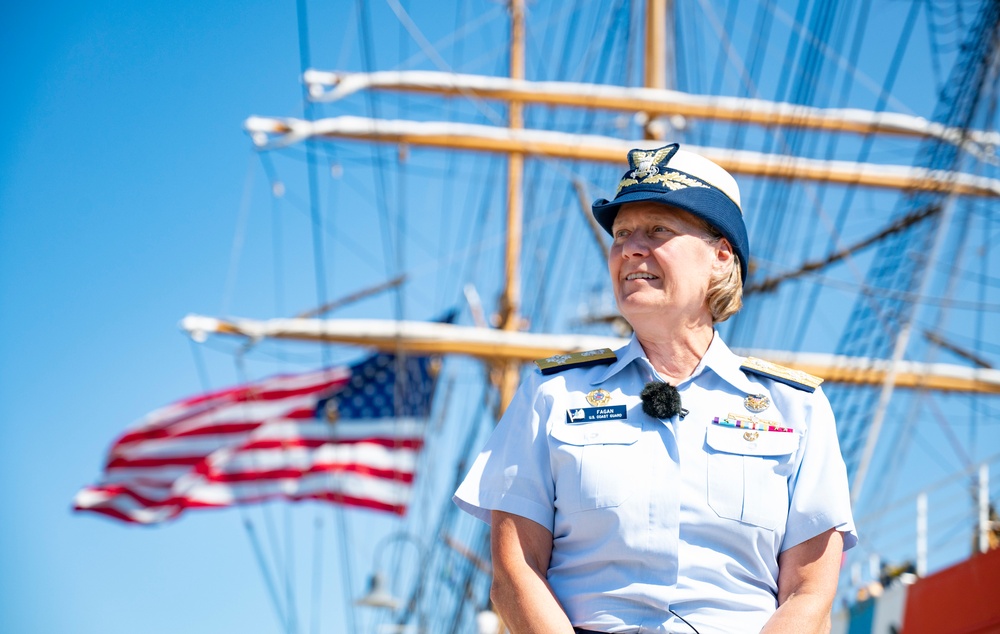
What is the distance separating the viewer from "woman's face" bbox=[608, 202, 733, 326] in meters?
2.30

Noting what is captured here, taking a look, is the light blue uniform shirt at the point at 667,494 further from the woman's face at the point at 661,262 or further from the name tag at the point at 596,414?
the woman's face at the point at 661,262

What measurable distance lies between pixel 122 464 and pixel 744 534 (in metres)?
15.1

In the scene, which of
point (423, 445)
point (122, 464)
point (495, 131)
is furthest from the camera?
point (495, 131)

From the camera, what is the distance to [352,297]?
2127 cm

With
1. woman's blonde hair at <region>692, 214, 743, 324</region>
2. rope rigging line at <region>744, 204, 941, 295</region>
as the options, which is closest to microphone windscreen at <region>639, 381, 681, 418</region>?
woman's blonde hair at <region>692, 214, 743, 324</region>

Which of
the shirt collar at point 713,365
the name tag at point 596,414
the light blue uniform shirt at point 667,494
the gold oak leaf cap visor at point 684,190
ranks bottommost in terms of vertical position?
the light blue uniform shirt at point 667,494

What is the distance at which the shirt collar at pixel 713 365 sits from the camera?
2.32 meters

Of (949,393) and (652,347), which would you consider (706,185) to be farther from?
(949,393)

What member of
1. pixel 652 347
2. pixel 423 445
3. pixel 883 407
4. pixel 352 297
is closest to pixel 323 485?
pixel 423 445

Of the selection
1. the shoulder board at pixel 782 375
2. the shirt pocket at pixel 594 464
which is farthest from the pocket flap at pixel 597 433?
the shoulder board at pixel 782 375

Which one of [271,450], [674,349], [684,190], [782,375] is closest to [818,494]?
[782,375]

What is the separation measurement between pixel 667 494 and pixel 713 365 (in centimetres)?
33

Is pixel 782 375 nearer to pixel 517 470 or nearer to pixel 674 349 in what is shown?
pixel 674 349

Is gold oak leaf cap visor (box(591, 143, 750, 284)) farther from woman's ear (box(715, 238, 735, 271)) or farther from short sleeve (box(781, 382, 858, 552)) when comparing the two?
short sleeve (box(781, 382, 858, 552))
